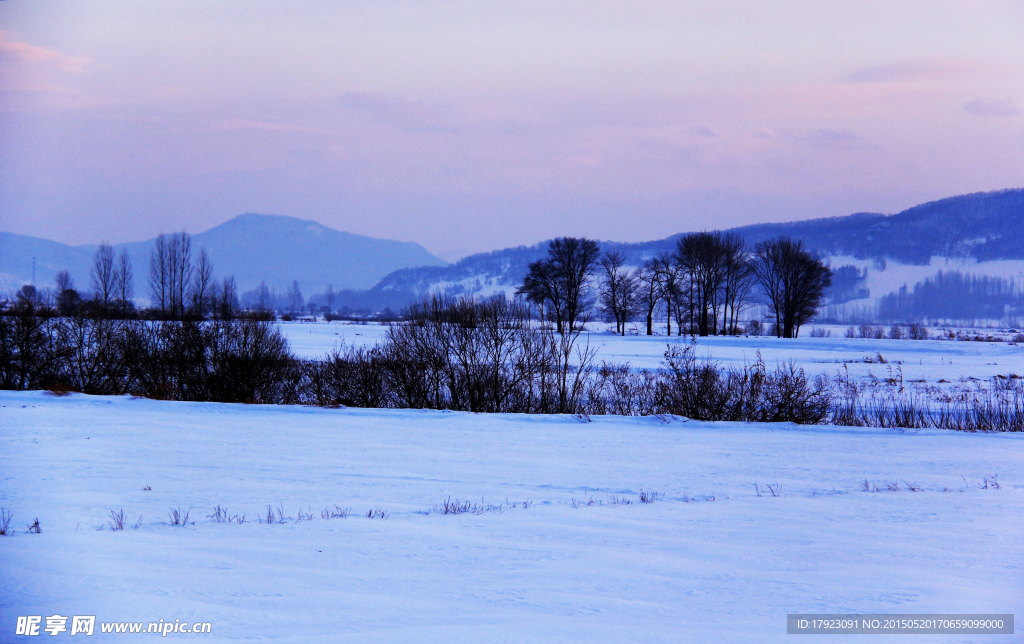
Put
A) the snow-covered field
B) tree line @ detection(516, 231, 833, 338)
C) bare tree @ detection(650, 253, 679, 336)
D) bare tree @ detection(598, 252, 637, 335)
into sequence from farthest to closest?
1. bare tree @ detection(598, 252, 637, 335)
2. bare tree @ detection(650, 253, 679, 336)
3. tree line @ detection(516, 231, 833, 338)
4. the snow-covered field

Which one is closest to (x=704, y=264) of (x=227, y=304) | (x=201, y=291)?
(x=201, y=291)

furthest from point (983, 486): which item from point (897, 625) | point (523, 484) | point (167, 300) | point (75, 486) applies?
point (167, 300)

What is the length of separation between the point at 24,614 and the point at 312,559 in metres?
2.33

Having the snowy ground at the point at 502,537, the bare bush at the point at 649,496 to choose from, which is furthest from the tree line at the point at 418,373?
the bare bush at the point at 649,496

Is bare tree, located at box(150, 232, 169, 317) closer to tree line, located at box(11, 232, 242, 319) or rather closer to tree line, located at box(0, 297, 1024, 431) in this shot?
tree line, located at box(11, 232, 242, 319)

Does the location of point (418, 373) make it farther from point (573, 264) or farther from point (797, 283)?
point (797, 283)

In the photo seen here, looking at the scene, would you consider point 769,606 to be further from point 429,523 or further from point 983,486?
point 983,486

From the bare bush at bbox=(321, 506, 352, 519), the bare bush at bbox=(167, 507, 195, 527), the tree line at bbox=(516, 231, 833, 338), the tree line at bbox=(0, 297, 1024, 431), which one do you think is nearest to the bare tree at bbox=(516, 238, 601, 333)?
the tree line at bbox=(516, 231, 833, 338)

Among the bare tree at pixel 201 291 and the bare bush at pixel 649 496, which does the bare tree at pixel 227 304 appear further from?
the bare bush at pixel 649 496

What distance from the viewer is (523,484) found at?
417 inches

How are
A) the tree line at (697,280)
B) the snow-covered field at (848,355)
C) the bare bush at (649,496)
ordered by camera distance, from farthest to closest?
the tree line at (697,280) → the snow-covered field at (848,355) → the bare bush at (649,496)

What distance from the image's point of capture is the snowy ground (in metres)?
5.45

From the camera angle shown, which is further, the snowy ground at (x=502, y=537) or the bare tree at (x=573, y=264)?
the bare tree at (x=573, y=264)

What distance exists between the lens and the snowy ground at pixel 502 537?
17.9 ft
